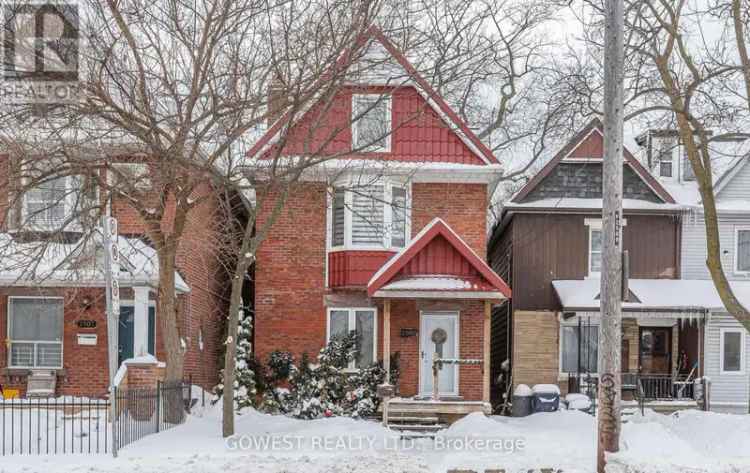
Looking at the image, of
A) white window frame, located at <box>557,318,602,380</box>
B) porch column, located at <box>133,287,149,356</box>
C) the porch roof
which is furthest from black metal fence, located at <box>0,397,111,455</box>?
white window frame, located at <box>557,318,602,380</box>

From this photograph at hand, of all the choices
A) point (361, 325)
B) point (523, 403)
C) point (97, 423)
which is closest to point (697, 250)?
point (523, 403)

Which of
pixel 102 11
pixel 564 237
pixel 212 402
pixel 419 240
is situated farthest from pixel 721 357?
pixel 102 11

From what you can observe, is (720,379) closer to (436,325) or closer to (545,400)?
(545,400)

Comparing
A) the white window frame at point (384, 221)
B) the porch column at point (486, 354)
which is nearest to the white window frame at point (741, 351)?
the porch column at point (486, 354)

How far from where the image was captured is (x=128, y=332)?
73.0 feet

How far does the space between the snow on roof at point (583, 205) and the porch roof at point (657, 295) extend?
209 centimetres

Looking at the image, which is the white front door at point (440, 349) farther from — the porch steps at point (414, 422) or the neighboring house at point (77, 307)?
the neighboring house at point (77, 307)

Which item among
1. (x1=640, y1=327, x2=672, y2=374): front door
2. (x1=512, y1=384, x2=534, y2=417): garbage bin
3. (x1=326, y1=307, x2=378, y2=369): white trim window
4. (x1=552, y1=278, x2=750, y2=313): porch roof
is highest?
(x1=552, y1=278, x2=750, y2=313): porch roof

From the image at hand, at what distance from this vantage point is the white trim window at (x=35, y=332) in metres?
21.6

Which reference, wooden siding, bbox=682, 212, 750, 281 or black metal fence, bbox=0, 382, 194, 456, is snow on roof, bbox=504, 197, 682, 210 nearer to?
wooden siding, bbox=682, 212, 750, 281

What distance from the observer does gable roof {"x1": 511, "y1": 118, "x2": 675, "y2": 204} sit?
86.0 feet

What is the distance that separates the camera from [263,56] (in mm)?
16484

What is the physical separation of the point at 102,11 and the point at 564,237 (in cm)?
1526

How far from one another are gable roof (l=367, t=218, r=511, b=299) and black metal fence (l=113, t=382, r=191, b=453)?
5.05m
